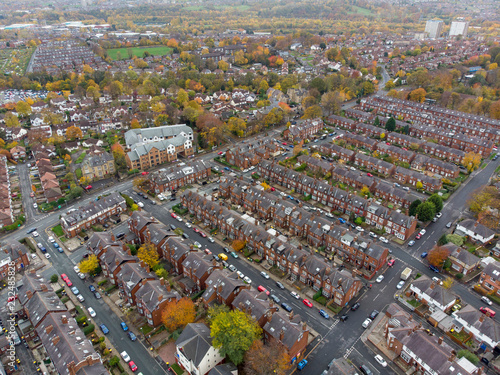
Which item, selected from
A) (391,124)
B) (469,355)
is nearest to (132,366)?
(469,355)

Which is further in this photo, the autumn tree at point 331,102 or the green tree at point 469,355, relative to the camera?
the autumn tree at point 331,102

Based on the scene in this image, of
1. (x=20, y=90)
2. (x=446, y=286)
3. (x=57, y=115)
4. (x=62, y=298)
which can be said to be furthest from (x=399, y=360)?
(x=20, y=90)

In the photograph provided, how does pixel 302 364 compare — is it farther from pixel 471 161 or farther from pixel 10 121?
pixel 10 121

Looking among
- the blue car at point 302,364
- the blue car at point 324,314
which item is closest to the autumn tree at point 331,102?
the blue car at point 324,314

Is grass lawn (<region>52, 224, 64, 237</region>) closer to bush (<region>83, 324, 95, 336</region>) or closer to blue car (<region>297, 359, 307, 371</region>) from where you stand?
bush (<region>83, 324, 95, 336</region>)

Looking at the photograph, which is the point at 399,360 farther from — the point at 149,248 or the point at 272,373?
the point at 149,248

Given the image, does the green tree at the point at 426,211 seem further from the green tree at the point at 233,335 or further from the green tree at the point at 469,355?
the green tree at the point at 233,335

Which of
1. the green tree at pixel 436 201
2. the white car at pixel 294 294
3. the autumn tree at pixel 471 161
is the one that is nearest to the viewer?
the white car at pixel 294 294
